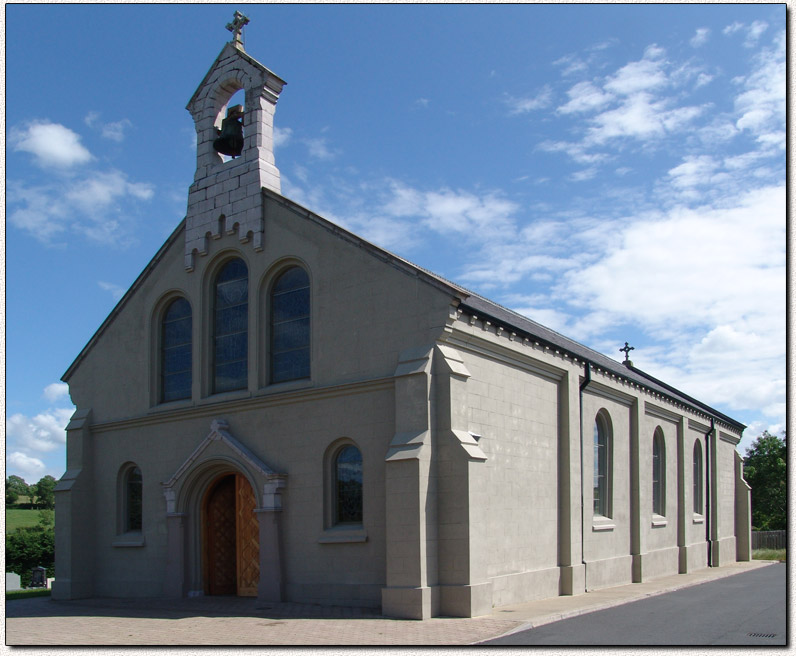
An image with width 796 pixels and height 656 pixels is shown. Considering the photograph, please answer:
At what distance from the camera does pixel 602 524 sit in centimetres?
2198

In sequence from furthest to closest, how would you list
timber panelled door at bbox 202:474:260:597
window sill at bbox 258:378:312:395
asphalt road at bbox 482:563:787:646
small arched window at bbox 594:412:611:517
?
small arched window at bbox 594:412:611:517 < timber panelled door at bbox 202:474:260:597 < window sill at bbox 258:378:312:395 < asphalt road at bbox 482:563:787:646

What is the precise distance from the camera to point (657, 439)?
28.3 m

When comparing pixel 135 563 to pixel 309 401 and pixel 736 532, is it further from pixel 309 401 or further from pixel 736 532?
pixel 736 532

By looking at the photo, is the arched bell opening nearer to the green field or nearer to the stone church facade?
the stone church facade

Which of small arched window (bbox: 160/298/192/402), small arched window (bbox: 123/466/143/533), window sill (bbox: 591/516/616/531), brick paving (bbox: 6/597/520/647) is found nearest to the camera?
brick paving (bbox: 6/597/520/647)

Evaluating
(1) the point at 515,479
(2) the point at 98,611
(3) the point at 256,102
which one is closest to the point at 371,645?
(1) the point at 515,479

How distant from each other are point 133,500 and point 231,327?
217 inches

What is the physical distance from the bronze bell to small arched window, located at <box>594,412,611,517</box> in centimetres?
1236

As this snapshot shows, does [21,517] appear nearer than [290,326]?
No

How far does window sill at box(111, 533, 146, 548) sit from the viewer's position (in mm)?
20453

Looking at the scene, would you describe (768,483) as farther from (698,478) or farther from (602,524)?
(602,524)

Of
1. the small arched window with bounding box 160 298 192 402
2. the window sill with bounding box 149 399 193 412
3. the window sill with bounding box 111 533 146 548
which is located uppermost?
the small arched window with bounding box 160 298 192 402

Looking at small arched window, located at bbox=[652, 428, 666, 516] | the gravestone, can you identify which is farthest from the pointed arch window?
the gravestone

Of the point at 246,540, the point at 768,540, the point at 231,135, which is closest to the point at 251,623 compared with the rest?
the point at 246,540
